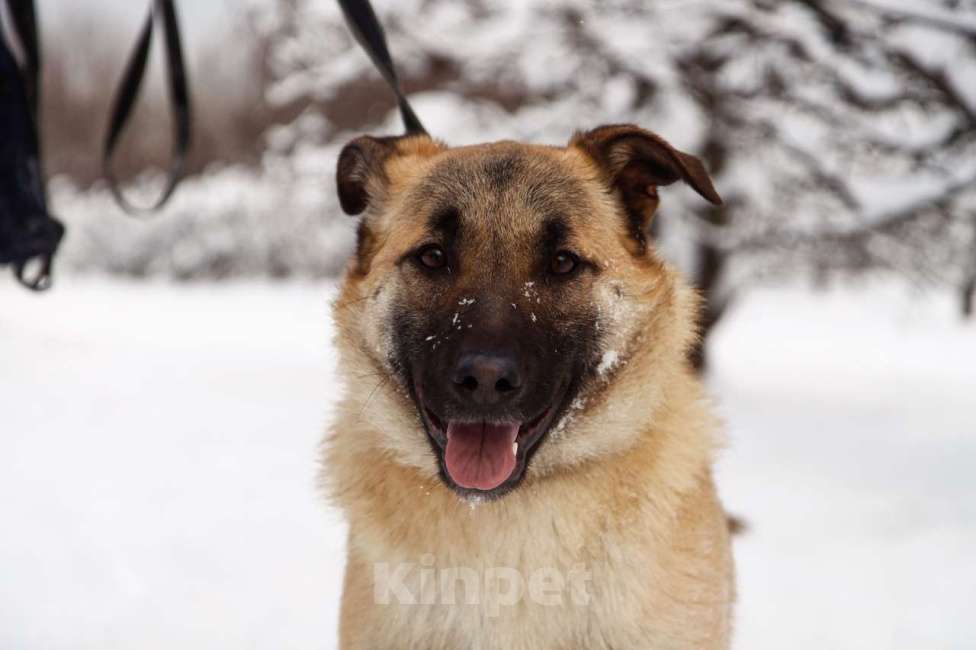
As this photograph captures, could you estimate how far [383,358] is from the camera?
8.91 ft

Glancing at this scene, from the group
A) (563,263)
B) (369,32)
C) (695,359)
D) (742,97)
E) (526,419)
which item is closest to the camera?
(526,419)

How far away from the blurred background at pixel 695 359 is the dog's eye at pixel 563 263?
2.99ft

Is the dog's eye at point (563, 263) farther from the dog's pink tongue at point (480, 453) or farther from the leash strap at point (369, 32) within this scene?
the leash strap at point (369, 32)

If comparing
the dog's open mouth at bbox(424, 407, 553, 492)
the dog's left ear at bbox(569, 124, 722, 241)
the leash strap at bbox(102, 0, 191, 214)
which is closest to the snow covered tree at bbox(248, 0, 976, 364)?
the dog's left ear at bbox(569, 124, 722, 241)

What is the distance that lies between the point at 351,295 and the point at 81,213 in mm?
24536

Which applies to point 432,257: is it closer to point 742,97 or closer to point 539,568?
point 539,568

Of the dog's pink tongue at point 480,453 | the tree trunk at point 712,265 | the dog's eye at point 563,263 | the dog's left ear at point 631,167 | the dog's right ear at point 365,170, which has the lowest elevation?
the tree trunk at point 712,265

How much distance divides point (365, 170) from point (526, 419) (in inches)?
45.4

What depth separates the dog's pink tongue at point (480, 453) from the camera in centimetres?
239

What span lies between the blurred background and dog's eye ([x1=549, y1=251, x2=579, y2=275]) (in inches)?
35.9

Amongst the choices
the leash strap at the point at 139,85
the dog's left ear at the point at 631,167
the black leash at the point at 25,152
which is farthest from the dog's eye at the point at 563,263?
the leash strap at the point at 139,85

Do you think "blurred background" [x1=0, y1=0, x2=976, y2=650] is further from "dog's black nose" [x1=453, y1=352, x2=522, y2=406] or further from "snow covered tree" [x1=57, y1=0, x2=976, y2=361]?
"dog's black nose" [x1=453, y1=352, x2=522, y2=406]

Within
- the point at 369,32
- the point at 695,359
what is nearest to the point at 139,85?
the point at 369,32

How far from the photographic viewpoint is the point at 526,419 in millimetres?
2383
